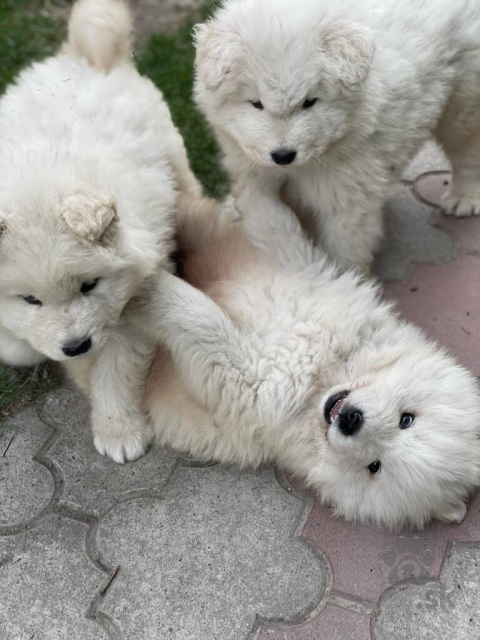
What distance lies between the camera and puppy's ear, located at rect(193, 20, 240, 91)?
8.58 ft

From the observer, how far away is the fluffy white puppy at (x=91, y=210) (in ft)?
7.19

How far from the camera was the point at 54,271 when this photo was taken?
2.16m

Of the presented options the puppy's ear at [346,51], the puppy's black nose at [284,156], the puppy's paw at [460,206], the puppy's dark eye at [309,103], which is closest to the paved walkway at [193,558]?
the puppy's black nose at [284,156]

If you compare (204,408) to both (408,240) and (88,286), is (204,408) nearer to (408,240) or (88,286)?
(88,286)

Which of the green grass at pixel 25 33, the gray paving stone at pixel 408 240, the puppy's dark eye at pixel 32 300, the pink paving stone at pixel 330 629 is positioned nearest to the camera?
the puppy's dark eye at pixel 32 300

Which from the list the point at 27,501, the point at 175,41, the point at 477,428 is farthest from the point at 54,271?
the point at 175,41

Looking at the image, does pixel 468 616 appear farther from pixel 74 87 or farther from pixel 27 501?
pixel 74 87

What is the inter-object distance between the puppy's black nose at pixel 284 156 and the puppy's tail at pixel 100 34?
1.07 m

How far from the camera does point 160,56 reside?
481 centimetres

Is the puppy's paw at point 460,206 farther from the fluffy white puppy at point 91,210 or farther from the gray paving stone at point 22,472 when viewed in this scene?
the gray paving stone at point 22,472

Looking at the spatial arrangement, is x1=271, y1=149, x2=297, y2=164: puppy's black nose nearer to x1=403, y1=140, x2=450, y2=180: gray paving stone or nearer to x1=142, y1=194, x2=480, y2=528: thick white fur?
x1=142, y1=194, x2=480, y2=528: thick white fur

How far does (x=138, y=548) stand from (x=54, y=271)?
4.05 feet

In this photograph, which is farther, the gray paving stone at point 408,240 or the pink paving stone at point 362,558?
the gray paving stone at point 408,240

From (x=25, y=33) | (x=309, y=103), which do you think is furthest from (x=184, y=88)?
(x=309, y=103)
